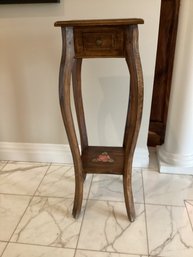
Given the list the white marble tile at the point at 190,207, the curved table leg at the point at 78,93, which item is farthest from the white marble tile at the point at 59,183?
the white marble tile at the point at 190,207

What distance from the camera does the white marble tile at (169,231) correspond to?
1.19 m

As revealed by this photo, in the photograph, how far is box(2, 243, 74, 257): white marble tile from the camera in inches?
45.9

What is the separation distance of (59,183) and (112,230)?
541mm

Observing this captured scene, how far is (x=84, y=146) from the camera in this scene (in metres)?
1.52

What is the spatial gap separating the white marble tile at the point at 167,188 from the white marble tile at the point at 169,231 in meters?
0.06

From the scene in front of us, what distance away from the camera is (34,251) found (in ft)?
3.89

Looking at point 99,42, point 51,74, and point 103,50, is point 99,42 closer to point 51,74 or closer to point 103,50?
point 103,50

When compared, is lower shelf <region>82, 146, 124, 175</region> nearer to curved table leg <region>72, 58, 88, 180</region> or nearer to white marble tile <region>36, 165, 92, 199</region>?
Answer: curved table leg <region>72, 58, 88, 180</region>

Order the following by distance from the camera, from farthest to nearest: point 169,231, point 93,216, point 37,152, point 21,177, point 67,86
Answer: point 37,152, point 21,177, point 93,216, point 169,231, point 67,86

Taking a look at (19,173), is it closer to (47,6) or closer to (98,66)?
(98,66)

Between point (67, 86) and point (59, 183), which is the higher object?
point (67, 86)

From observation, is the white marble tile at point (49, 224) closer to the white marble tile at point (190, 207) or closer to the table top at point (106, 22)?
the white marble tile at point (190, 207)

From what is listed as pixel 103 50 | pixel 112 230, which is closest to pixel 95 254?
pixel 112 230

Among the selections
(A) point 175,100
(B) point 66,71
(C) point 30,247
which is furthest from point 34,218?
(A) point 175,100
